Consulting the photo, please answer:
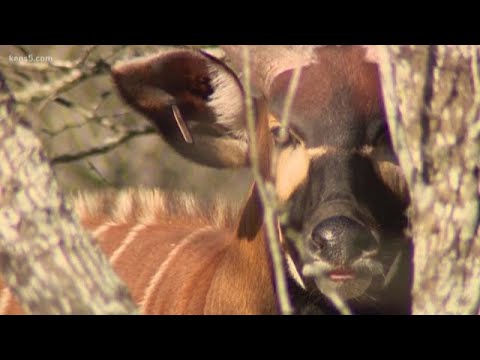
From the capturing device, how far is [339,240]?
3.31 m

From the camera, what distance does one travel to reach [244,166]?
4.11 metres

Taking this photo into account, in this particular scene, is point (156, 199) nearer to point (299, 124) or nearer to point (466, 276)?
point (299, 124)

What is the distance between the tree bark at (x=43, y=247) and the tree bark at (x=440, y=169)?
0.86 m

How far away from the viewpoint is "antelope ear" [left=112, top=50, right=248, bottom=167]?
387 cm

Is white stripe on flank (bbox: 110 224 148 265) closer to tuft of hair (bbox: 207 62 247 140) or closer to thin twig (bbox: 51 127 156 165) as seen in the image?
thin twig (bbox: 51 127 156 165)

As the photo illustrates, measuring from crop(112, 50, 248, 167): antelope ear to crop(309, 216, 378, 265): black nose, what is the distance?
31.3 inches

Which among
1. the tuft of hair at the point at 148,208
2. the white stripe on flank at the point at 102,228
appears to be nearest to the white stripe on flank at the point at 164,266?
the tuft of hair at the point at 148,208

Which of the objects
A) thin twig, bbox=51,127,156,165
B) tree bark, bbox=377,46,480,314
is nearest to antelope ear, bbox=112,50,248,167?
tree bark, bbox=377,46,480,314

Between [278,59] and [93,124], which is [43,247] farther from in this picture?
[93,124]

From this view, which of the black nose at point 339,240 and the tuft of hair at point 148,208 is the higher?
the black nose at point 339,240

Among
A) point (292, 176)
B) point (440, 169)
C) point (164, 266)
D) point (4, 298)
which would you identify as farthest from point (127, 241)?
point (440, 169)

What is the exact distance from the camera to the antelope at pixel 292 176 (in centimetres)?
347

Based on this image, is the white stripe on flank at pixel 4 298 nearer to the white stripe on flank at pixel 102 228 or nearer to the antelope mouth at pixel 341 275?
the white stripe on flank at pixel 102 228

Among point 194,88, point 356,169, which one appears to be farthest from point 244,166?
point 356,169
